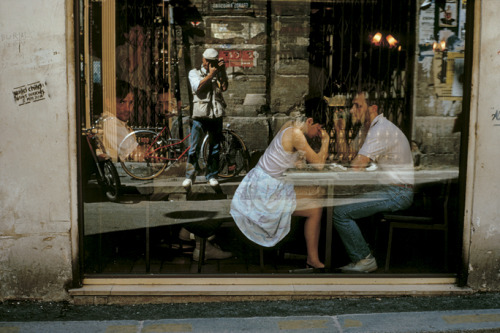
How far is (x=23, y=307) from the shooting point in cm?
426

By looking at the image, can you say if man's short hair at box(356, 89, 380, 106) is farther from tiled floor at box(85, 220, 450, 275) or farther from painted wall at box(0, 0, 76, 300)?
painted wall at box(0, 0, 76, 300)

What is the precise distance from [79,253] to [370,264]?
2.49m

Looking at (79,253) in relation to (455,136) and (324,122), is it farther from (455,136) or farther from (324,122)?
(455,136)

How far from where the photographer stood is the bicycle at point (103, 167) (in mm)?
4965

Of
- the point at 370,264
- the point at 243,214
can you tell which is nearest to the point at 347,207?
the point at 370,264

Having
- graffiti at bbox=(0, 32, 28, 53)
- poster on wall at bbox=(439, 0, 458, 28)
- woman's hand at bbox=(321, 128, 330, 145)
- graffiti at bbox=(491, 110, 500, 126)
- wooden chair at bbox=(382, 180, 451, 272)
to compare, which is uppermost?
poster on wall at bbox=(439, 0, 458, 28)

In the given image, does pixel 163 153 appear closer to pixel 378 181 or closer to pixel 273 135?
pixel 273 135

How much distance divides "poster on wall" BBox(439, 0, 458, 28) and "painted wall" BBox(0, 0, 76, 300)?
328 cm

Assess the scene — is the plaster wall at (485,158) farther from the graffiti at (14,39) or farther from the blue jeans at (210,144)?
the graffiti at (14,39)

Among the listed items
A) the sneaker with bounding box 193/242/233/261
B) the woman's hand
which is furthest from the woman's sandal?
the woman's hand

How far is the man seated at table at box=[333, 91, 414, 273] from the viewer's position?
4898 millimetres

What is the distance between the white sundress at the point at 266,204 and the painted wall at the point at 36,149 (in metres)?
1.49

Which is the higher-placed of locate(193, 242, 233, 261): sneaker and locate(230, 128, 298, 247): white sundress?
locate(230, 128, 298, 247): white sundress

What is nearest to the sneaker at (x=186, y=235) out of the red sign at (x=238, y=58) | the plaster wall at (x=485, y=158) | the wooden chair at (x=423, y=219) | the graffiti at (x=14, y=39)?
the red sign at (x=238, y=58)
